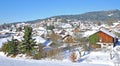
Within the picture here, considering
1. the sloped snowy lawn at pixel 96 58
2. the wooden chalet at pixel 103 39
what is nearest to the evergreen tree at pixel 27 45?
the sloped snowy lawn at pixel 96 58

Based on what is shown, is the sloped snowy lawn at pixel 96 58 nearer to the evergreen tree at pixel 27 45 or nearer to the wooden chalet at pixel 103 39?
the evergreen tree at pixel 27 45

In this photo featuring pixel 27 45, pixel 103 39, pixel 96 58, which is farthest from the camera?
pixel 103 39

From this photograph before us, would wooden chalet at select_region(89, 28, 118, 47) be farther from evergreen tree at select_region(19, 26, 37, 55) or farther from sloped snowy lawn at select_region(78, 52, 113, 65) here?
evergreen tree at select_region(19, 26, 37, 55)

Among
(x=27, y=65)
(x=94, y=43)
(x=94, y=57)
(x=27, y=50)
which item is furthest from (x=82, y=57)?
(x=27, y=65)

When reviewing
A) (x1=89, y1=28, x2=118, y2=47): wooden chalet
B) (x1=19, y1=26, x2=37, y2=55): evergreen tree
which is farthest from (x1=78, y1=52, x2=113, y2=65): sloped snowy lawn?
(x1=89, y1=28, x2=118, y2=47): wooden chalet

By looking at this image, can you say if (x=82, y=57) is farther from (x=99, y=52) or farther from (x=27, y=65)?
(x=27, y=65)

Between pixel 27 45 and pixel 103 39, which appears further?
pixel 103 39

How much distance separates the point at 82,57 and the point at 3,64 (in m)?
20.9

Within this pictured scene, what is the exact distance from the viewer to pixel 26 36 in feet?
111

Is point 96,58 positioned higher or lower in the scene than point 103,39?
lower

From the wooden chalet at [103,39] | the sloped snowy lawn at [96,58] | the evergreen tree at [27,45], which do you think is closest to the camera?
the sloped snowy lawn at [96,58]

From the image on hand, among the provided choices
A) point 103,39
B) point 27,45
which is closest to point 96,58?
point 27,45

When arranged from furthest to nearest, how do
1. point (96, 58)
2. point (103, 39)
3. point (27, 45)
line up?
point (103, 39)
point (27, 45)
point (96, 58)

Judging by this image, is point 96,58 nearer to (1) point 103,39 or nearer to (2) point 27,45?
(2) point 27,45
